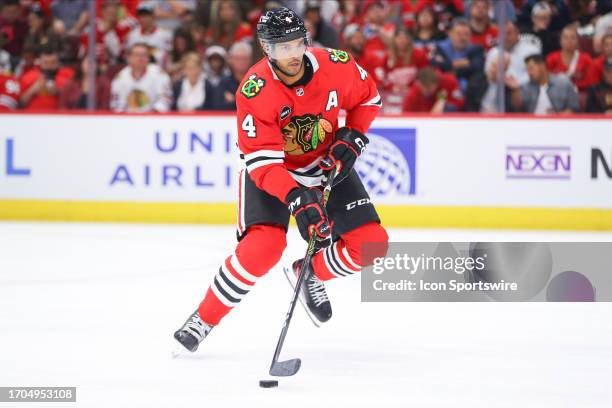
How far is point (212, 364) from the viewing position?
3377mm

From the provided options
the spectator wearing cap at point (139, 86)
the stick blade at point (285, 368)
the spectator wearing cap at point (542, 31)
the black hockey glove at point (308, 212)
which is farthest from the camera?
the spectator wearing cap at point (139, 86)

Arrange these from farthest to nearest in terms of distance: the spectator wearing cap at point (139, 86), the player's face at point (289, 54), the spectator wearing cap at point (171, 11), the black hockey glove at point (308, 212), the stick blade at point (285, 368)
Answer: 1. the spectator wearing cap at point (171, 11)
2. the spectator wearing cap at point (139, 86)
3. the player's face at point (289, 54)
4. the black hockey glove at point (308, 212)
5. the stick blade at point (285, 368)

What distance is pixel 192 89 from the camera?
786 cm

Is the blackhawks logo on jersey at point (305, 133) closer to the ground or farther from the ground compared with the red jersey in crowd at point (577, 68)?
closer to the ground

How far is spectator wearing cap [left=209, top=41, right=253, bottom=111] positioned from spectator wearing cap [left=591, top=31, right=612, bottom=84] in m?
2.47

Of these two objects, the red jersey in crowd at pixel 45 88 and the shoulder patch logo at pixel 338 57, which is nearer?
the shoulder patch logo at pixel 338 57

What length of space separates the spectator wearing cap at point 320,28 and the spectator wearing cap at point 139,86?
1.17m

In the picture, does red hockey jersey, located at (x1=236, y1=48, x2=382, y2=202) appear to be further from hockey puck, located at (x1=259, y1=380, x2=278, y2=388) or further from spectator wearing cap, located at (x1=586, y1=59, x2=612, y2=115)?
spectator wearing cap, located at (x1=586, y1=59, x2=612, y2=115)

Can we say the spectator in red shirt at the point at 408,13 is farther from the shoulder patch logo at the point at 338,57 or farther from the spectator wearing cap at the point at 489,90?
the shoulder patch logo at the point at 338,57

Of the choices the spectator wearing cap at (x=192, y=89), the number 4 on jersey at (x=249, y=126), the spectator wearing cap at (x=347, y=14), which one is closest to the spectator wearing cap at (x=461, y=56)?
the spectator wearing cap at (x=347, y=14)

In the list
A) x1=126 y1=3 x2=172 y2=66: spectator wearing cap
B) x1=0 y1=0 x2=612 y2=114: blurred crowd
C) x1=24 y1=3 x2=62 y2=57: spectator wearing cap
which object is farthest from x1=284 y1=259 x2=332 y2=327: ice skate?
x1=24 y1=3 x2=62 y2=57: spectator wearing cap

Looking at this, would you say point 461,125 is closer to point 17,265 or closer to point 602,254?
point 602,254

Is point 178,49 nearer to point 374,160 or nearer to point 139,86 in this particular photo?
point 139,86

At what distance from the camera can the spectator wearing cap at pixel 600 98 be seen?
24.1 ft
